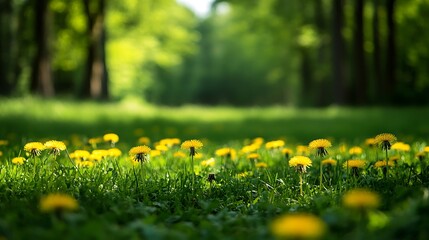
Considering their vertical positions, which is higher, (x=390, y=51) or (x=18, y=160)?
(x=390, y=51)

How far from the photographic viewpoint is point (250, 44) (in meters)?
37.0

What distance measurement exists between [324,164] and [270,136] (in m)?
5.71

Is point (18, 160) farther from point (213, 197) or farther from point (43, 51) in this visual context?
point (43, 51)

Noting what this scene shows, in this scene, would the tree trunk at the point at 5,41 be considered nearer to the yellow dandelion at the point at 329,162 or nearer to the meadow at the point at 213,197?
the meadow at the point at 213,197

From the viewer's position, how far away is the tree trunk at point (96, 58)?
62.4 feet

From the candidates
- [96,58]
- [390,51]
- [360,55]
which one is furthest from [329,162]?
[390,51]

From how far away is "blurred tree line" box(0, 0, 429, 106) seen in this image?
1712 centimetres

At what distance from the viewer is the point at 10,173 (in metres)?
3.49

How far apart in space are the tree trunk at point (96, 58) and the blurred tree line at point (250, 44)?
4 cm

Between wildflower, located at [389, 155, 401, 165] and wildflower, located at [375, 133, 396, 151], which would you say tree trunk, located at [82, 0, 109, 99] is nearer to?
wildflower, located at [389, 155, 401, 165]

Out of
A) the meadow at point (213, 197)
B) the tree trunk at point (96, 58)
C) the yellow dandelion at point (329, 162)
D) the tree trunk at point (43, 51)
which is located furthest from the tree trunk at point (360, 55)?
the yellow dandelion at point (329, 162)

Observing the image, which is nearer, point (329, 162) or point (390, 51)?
point (329, 162)

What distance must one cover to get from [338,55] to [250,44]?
20401 mm

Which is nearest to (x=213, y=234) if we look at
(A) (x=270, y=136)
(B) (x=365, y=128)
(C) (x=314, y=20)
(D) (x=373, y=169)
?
(D) (x=373, y=169)
